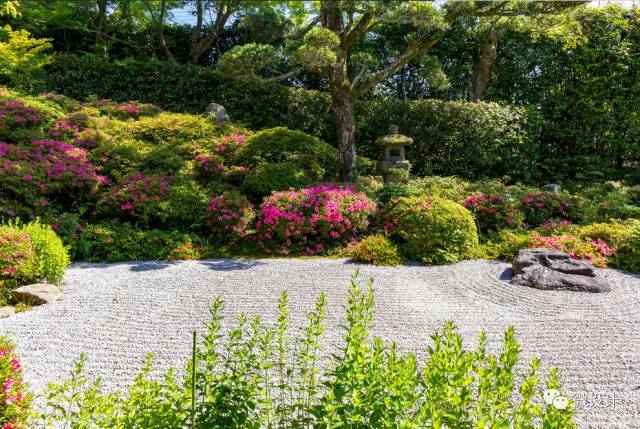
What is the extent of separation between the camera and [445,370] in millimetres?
1688

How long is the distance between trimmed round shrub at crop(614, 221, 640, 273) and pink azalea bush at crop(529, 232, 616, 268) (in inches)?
4.3

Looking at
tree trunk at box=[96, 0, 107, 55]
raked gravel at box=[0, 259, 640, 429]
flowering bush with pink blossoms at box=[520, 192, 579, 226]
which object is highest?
tree trunk at box=[96, 0, 107, 55]

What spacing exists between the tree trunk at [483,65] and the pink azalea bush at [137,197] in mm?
8487

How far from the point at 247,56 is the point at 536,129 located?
24.8ft

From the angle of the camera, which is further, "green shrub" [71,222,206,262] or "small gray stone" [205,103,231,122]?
"small gray stone" [205,103,231,122]

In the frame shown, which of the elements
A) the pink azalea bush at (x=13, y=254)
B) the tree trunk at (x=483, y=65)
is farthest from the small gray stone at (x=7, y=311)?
the tree trunk at (x=483, y=65)

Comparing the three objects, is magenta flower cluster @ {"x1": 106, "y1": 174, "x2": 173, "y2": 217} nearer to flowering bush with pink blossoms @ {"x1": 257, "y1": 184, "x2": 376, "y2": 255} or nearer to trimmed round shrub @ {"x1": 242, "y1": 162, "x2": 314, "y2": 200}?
trimmed round shrub @ {"x1": 242, "y1": 162, "x2": 314, "y2": 200}

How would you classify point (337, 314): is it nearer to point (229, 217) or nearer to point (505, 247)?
point (229, 217)

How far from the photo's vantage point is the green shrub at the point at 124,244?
225 inches

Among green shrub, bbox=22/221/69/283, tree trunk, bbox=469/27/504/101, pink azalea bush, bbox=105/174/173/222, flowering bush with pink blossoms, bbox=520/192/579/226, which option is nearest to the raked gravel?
green shrub, bbox=22/221/69/283

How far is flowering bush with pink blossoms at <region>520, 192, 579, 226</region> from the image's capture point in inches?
280

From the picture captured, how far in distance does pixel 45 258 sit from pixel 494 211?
19.7 ft

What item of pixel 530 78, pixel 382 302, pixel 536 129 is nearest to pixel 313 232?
pixel 382 302

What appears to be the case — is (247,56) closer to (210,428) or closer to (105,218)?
(105,218)
